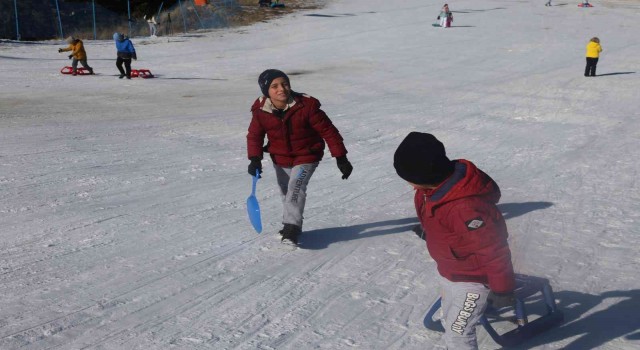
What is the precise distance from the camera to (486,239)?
11.5 feet

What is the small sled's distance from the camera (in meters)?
4.33

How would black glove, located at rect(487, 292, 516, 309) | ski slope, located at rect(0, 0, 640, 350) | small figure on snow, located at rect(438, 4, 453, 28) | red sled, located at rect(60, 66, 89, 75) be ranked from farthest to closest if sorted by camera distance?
1. small figure on snow, located at rect(438, 4, 453, 28)
2. red sled, located at rect(60, 66, 89, 75)
3. ski slope, located at rect(0, 0, 640, 350)
4. black glove, located at rect(487, 292, 516, 309)

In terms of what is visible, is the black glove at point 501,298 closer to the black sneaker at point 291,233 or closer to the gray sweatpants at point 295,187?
the gray sweatpants at point 295,187

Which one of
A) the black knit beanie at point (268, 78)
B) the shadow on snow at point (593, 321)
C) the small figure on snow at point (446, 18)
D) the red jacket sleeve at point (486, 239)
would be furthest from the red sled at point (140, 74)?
the small figure on snow at point (446, 18)

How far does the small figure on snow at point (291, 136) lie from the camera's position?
5.74 m

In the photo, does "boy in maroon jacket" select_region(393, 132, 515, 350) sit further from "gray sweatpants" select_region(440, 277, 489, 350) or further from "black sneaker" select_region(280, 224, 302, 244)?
"black sneaker" select_region(280, 224, 302, 244)

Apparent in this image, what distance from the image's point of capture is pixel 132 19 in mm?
33688

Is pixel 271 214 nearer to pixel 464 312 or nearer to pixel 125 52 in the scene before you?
pixel 464 312

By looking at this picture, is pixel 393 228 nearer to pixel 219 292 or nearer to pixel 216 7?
pixel 219 292

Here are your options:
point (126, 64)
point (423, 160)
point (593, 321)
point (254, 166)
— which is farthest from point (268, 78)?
point (126, 64)

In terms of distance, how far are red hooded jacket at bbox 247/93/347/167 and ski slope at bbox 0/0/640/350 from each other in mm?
854

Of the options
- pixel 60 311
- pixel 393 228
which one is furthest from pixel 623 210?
pixel 60 311

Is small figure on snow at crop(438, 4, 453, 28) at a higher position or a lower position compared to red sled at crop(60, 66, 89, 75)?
higher

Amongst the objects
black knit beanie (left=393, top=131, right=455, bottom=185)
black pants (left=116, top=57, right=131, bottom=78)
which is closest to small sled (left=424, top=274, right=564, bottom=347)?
black knit beanie (left=393, top=131, right=455, bottom=185)
